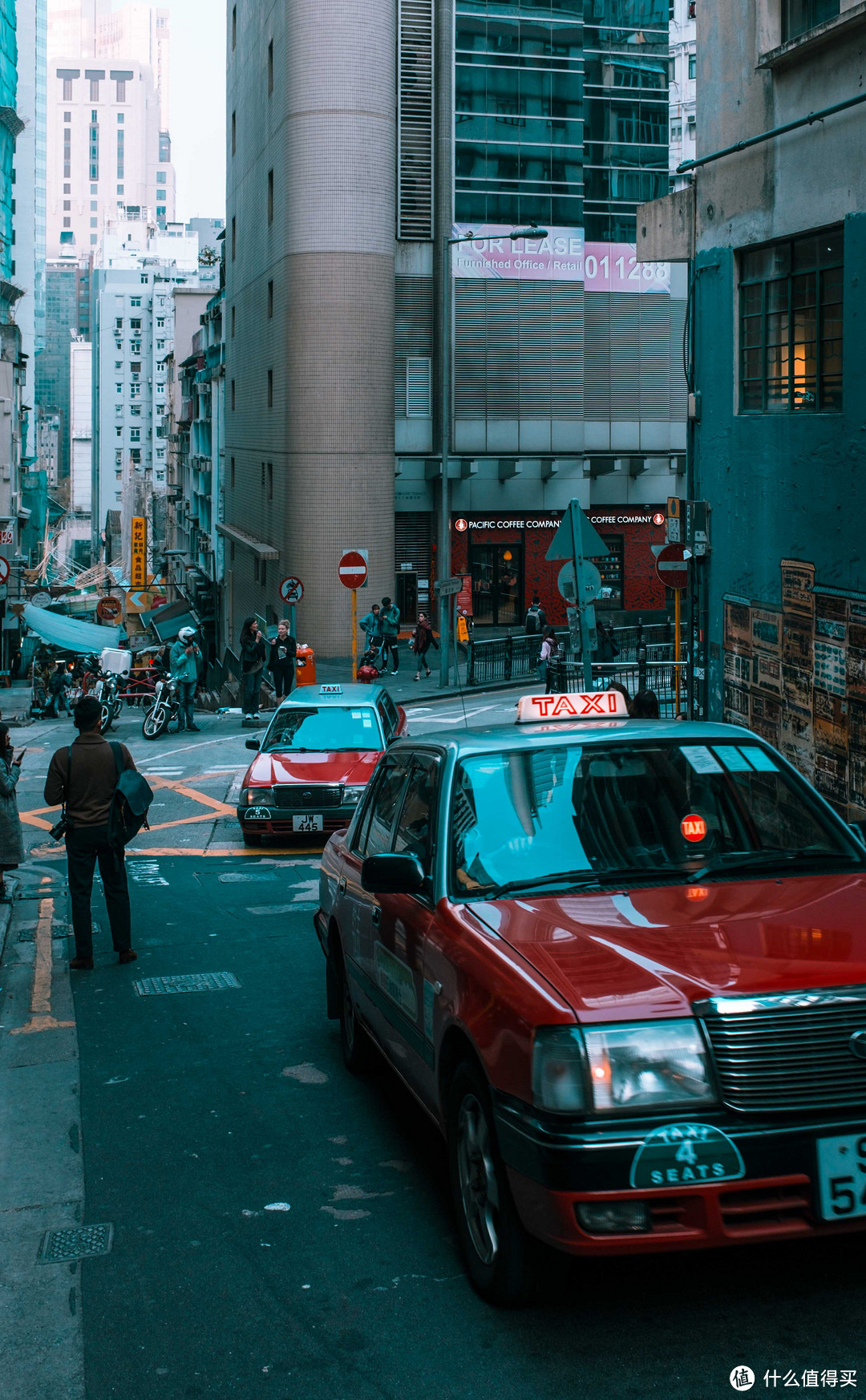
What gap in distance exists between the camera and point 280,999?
360 inches

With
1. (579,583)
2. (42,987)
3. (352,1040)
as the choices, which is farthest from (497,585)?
(352,1040)

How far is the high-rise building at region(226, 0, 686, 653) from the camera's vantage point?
131ft

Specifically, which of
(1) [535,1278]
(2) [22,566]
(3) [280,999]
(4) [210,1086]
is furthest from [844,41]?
(2) [22,566]

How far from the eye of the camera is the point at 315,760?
15836 mm

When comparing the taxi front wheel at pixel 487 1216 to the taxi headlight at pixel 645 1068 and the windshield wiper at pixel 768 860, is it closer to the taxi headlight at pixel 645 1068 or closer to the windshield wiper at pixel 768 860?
the taxi headlight at pixel 645 1068

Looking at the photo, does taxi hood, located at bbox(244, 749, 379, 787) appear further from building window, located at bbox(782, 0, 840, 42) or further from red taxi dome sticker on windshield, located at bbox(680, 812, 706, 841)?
red taxi dome sticker on windshield, located at bbox(680, 812, 706, 841)

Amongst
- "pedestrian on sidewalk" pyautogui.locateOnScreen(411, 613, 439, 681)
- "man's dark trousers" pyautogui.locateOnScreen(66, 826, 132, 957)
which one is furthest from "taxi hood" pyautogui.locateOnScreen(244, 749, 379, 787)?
"pedestrian on sidewalk" pyautogui.locateOnScreen(411, 613, 439, 681)

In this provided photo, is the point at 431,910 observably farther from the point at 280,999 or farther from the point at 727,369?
the point at 727,369

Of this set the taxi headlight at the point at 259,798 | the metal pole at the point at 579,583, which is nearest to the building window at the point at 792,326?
the metal pole at the point at 579,583

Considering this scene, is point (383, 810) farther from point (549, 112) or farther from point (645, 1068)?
point (549, 112)

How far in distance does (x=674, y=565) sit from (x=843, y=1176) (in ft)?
42.7

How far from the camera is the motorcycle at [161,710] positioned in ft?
85.6

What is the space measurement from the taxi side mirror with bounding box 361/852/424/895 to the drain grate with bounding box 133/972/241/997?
3999 mm

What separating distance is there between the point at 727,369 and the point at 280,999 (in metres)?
8.72
